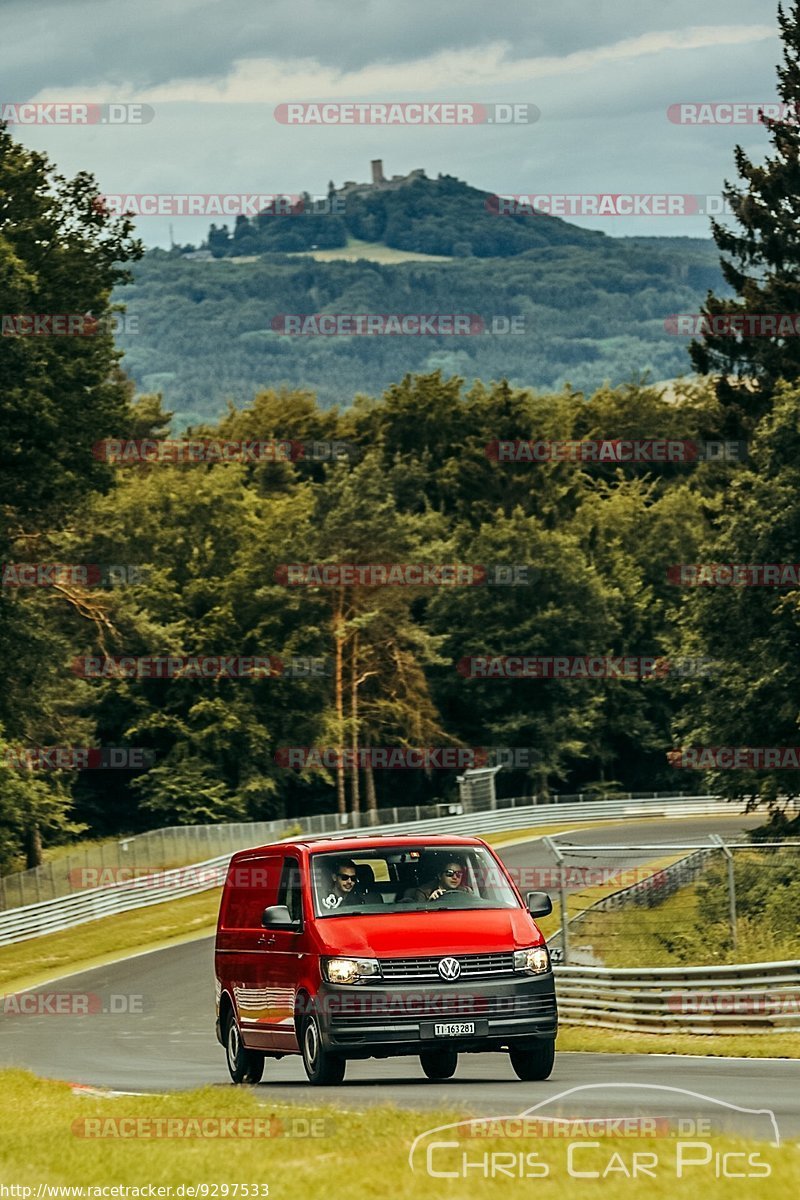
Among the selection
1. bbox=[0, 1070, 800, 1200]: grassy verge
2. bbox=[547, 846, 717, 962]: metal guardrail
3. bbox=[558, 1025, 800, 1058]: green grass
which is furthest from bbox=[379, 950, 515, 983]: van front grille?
bbox=[547, 846, 717, 962]: metal guardrail

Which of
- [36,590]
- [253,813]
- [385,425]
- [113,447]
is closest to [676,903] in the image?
[113,447]

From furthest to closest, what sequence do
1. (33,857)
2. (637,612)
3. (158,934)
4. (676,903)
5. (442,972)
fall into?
1. (637,612)
2. (33,857)
3. (158,934)
4. (676,903)
5. (442,972)

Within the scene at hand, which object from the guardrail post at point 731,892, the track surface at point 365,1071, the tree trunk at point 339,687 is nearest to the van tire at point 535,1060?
the track surface at point 365,1071

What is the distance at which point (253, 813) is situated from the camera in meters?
84.4

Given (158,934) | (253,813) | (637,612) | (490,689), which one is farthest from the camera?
(637,612)

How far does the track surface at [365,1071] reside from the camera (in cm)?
1220

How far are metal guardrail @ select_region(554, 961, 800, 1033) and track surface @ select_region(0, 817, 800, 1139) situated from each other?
1.69 meters

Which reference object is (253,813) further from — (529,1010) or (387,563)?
(529,1010)

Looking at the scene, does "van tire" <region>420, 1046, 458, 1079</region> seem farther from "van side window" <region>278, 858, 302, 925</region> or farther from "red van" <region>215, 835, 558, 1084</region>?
"van side window" <region>278, 858, 302, 925</region>

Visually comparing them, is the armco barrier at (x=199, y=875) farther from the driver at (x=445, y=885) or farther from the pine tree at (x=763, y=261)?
the driver at (x=445, y=885)

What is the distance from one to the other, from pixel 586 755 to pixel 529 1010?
7921 cm

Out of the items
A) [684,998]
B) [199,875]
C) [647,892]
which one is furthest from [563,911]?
[199,875]

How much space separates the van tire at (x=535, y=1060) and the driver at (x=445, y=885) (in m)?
1.37

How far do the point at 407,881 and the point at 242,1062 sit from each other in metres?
2.71
